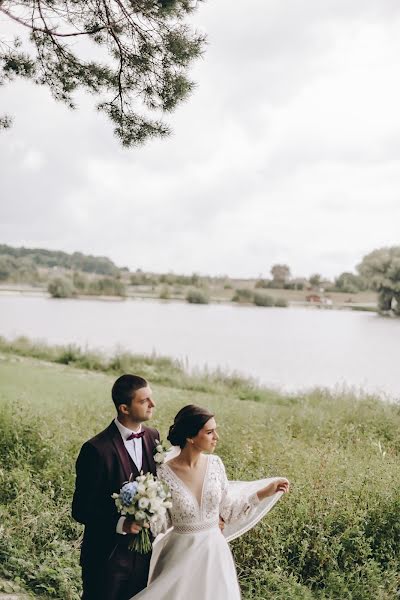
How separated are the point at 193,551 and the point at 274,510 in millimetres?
1953

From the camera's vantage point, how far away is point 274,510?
485 centimetres

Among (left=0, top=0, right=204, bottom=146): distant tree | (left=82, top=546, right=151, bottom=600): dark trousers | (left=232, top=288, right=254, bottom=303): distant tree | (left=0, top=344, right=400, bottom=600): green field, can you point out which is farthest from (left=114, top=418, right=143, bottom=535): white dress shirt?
(left=232, top=288, right=254, bottom=303): distant tree

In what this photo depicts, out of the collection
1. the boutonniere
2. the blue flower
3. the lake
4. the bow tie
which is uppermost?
the bow tie

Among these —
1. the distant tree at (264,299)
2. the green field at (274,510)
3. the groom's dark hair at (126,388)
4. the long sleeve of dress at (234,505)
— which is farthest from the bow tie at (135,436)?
the distant tree at (264,299)

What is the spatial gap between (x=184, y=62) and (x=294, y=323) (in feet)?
64.9

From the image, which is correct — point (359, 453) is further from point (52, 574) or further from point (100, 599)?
point (100, 599)

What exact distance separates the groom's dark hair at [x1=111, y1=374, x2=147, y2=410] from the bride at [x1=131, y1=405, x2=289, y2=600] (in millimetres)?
289

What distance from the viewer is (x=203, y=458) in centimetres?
318

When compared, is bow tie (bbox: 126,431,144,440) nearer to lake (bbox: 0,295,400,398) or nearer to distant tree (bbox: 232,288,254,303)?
lake (bbox: 0,295,400,398)

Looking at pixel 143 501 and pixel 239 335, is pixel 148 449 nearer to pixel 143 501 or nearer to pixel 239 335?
→ pixel 143 501

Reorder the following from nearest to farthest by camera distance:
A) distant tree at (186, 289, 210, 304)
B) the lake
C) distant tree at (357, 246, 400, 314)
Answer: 1. the lake
2. distant tree at (357, 246, 400, 314)
3. distant tree at (186, 289, 210, 304)

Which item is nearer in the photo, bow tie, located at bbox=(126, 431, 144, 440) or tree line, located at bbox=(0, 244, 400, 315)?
bow tie, located at bbox=(126, 431, 144, 440)

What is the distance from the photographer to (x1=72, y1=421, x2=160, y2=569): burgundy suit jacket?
290cm

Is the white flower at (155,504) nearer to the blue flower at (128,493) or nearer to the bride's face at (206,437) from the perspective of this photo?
the blue flower at (128,493)
